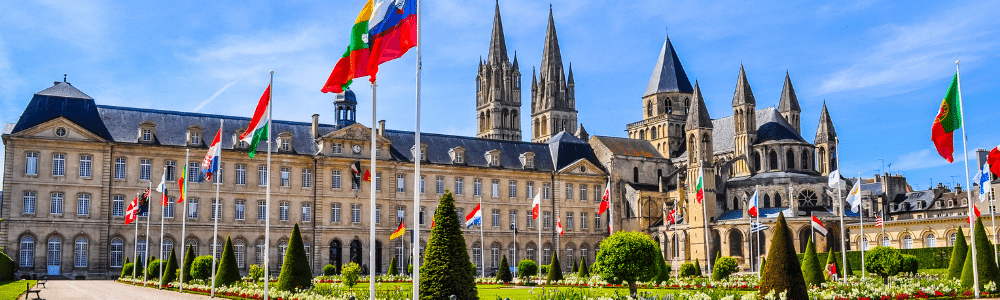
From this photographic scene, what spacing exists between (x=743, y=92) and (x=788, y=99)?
13898 mm

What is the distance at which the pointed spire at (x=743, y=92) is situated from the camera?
85919 mm

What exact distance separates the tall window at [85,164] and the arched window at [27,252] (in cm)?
495

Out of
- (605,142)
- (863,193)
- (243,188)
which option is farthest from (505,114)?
(243,188)

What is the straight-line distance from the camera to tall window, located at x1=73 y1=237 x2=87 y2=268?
58447 mm

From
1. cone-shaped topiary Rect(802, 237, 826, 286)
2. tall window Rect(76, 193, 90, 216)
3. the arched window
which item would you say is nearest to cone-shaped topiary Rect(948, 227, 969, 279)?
cone-shaped topiary Rect(802, 237, 826, 286)

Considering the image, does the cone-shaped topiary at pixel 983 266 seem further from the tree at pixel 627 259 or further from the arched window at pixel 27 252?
the arched window at pixel 27 252

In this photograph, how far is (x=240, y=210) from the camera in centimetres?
6391

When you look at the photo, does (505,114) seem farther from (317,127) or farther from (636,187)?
(317,127)

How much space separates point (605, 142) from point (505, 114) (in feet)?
118

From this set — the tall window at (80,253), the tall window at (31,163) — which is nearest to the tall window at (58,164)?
the tall window at (31,163)

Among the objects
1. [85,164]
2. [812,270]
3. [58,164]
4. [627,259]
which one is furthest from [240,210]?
[812,270]

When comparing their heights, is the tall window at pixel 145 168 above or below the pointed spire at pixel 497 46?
below

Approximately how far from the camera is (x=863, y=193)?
78250 mm

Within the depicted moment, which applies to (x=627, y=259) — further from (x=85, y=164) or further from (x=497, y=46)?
(x=497, y=46)
